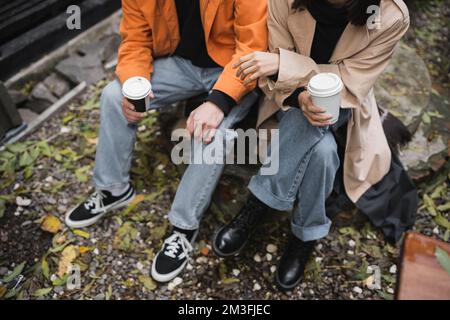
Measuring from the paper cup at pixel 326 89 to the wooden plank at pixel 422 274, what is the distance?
2.54 feet

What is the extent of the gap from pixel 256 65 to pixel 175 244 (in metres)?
1.29

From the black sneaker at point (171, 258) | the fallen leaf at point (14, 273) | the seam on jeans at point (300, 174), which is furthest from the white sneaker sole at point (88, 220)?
the seam on jeans at point (300, 174)

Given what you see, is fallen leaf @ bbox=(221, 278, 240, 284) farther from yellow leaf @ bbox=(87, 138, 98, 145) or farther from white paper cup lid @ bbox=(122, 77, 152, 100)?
yellow leaf @ bbox=(87, 138, 98, 145)

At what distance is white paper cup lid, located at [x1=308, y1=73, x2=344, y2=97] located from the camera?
206 cm

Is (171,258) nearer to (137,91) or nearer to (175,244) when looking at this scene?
(175,244)

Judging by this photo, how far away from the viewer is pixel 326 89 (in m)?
2.06

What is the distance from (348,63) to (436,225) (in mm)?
1555

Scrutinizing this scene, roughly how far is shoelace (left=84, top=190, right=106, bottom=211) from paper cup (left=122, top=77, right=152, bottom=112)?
87cm

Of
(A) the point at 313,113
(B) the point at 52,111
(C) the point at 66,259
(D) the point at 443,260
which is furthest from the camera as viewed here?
(B) the point at 52,111

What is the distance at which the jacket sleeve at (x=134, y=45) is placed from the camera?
271cm

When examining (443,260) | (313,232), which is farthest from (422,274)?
(313,232)

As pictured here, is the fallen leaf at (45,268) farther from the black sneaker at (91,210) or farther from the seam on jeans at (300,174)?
the seam on jeans at (300,174)

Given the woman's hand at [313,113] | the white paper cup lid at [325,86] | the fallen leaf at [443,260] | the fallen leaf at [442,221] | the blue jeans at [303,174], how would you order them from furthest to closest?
1. the fallen leaf at [442,221]
2. the blue jeans at [303,174]
3. the woman's hand at [313,113]
4. the white paper cup lid at [325,86]
5. the fallen leaf at [443,260]
